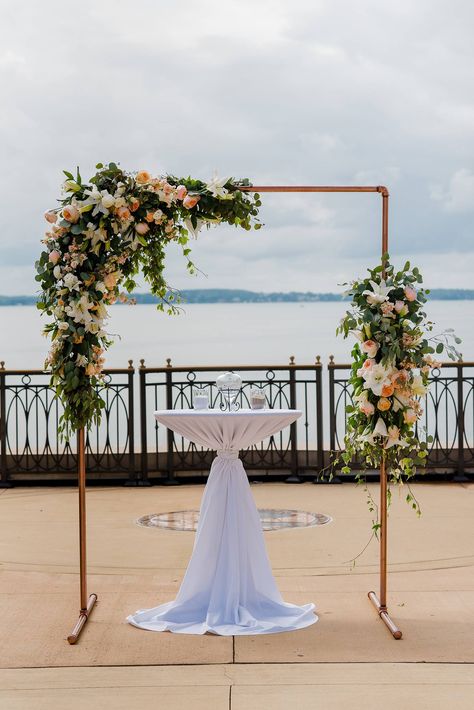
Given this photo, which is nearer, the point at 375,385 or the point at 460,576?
the point at 375,385

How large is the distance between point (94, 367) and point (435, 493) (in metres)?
5.60

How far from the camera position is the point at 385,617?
6043 millimetres

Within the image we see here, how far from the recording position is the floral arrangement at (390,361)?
601 cm

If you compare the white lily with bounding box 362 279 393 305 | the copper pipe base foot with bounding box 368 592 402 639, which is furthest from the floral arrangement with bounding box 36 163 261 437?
the copper pipe base foot with bounding box 368 592 402 639

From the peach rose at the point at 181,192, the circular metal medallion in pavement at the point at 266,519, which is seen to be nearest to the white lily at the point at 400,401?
the peach rose at the point at 181,192

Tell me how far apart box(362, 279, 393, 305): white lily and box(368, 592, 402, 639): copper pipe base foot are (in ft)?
5.93

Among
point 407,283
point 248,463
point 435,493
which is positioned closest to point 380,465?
point 407,283

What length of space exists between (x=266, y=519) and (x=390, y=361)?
370cm

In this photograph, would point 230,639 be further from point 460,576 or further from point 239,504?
point 460,576

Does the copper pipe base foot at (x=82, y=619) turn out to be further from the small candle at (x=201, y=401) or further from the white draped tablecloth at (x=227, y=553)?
the small candle at (x=201, y=401)

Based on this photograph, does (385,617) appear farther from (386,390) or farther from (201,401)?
(201,401)

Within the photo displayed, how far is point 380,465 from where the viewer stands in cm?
635

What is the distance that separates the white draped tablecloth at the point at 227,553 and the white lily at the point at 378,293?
84 centimetres

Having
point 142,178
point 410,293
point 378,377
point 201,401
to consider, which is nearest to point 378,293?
point 410,293
